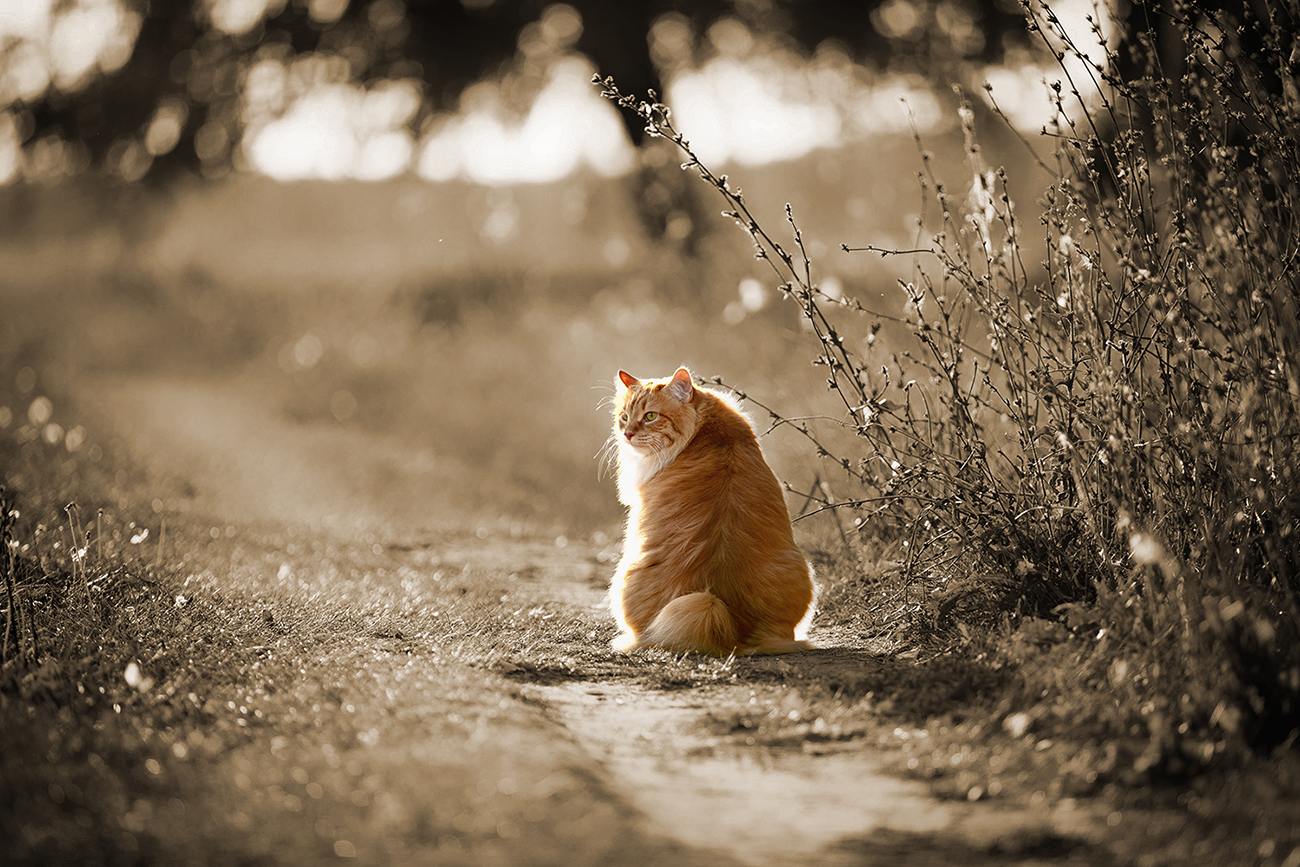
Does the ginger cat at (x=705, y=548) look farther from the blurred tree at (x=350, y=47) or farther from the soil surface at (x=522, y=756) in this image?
the blurred tree at (x=350, y=47)

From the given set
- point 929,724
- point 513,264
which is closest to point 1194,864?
point 929,724

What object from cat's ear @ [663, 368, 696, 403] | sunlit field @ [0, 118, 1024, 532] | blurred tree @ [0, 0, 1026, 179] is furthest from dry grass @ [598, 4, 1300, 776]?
blurred tree @ [0, 0, 1026, 179]

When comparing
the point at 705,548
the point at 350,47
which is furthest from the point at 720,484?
the point at 350,47

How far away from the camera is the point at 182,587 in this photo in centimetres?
411

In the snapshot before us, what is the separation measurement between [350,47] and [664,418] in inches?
427

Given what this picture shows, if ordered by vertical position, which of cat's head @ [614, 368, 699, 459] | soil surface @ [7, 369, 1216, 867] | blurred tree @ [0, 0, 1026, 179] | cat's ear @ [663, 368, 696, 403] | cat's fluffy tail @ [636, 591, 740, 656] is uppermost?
blurred tree @ [0, 0, 1026, 179]

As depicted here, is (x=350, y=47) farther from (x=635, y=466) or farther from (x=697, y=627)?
(x=697, y=627)

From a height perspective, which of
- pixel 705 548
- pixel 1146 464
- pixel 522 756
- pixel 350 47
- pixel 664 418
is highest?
pixel 350 47

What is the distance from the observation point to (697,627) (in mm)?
3686

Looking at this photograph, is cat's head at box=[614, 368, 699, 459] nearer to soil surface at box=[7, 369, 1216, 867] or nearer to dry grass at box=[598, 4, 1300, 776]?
dry grass at box=[598, 4, 1300, 776]

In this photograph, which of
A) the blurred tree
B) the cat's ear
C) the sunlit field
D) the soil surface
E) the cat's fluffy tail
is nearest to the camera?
the soil surface

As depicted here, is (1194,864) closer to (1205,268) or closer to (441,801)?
(441,801)

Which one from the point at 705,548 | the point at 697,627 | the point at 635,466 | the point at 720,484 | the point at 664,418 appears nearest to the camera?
the point at 697,627

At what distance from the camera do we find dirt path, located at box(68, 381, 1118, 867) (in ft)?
6.83
